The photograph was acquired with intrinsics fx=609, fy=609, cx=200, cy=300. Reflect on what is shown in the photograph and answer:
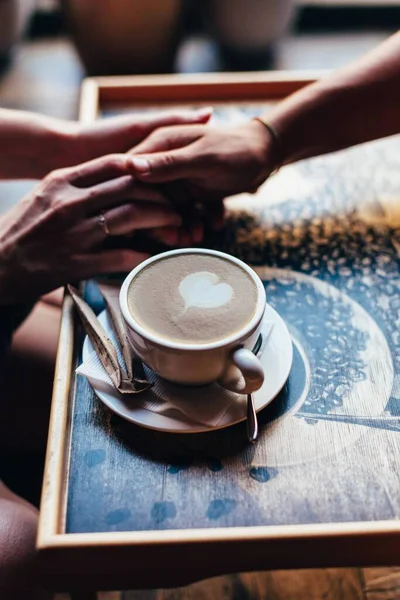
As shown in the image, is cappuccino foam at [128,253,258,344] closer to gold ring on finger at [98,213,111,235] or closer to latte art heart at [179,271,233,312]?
latte art heart at [179,271,233,312]

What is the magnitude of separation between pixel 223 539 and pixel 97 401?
0.20 metres

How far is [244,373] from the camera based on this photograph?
0.57 meters

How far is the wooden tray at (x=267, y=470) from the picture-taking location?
534 mm

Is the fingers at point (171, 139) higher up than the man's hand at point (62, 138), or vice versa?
the fingers at point (171, 139)

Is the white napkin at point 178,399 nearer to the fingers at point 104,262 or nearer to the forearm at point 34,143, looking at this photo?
the fingers at point 104,262

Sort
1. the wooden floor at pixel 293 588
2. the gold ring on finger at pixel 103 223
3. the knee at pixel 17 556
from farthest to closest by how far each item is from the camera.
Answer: the wooden floor at pixel 293 588 < the gold ring on finger at pixel 103 223 < the knee at pixel 17 556

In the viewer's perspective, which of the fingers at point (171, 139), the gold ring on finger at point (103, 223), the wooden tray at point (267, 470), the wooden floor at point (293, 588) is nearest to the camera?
the wooden tray at point (267, 470)

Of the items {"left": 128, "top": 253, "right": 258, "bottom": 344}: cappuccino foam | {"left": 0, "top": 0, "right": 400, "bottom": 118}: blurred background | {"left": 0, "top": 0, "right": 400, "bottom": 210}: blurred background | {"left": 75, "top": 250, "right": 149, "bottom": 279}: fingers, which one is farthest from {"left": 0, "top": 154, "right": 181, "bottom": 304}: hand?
{"left": 0, "top": 0, "right": 400, "bottom": 118}: blurred background

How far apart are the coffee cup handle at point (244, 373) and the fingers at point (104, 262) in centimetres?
24

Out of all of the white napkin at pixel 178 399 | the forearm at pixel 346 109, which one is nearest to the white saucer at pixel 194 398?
the white napkin at pixel 178 399

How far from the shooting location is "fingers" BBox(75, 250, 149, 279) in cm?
77

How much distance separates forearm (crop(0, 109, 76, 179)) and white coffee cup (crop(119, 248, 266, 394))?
1.40 ft

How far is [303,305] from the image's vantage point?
753mm

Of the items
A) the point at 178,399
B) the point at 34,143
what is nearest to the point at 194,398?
the point at 178,399
